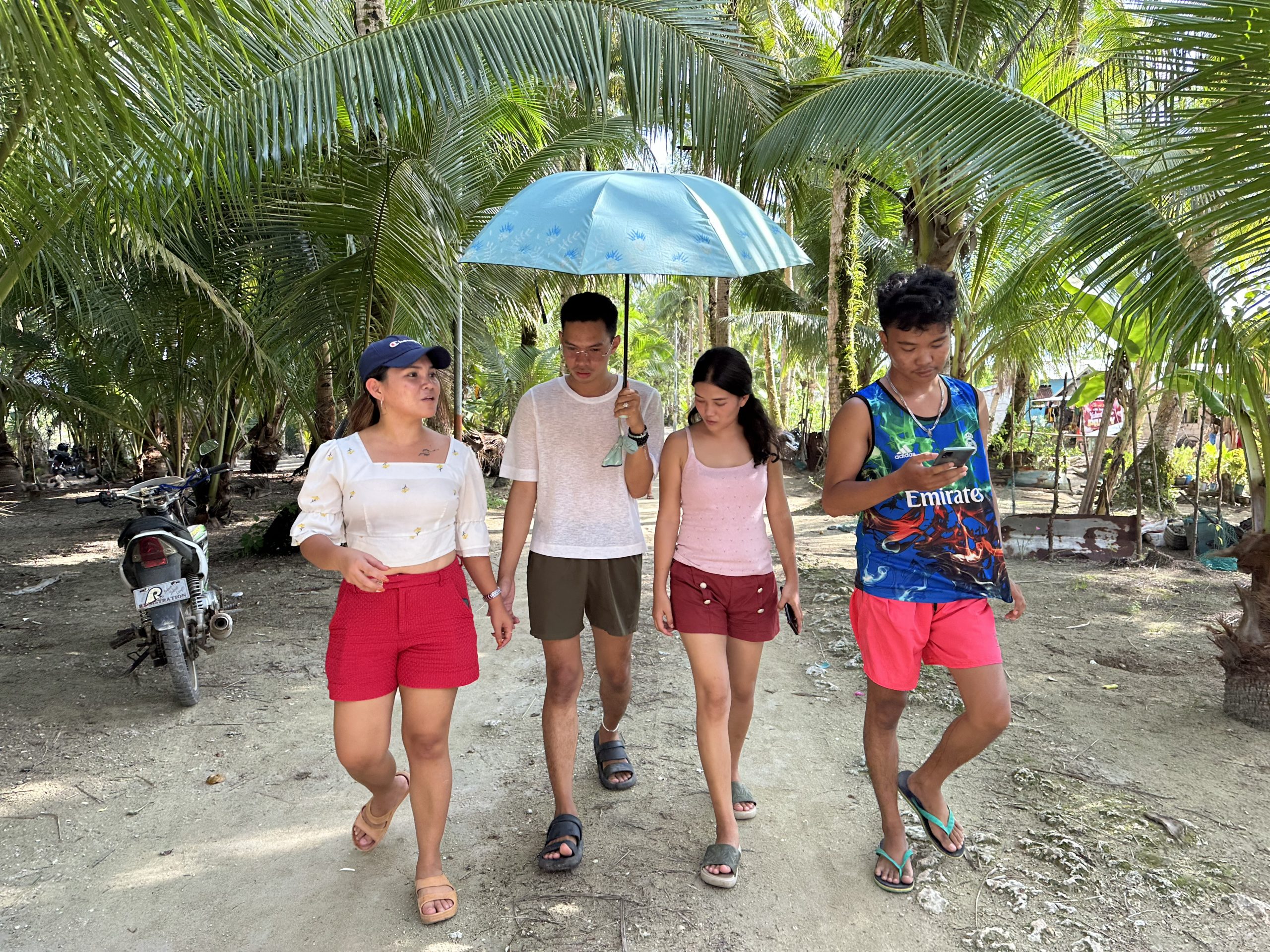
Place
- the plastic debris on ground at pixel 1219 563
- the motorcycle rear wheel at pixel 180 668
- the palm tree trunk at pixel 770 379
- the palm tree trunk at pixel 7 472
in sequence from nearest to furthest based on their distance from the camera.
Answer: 1. the motorcycle rear wheel at pixel 180 668
2. the plastic debris on ground at pixel 1219 563
3. the palm tree trunk at pixel 7 472
4. the palm tree trunk at pixel 770 379

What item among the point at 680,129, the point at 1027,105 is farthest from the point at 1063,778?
the point at 680,129

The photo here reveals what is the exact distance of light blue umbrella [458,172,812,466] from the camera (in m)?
2.90

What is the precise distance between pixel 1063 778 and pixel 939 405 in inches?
77.2

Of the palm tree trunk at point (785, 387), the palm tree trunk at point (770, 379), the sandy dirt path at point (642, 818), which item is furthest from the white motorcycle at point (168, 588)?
the palm tree trunk at point (785, 387)

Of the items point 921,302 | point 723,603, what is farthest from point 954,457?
point 723,603

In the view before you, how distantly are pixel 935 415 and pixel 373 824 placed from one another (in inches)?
96.2

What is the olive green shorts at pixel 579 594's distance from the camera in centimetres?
315

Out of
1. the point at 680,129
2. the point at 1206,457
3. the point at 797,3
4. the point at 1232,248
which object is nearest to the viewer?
the point at 1232,248

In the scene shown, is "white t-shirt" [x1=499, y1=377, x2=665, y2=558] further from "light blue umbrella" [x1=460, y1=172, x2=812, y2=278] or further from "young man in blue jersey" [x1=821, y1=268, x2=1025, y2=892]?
"young man in blue jersey" [x1=821, y1=268, x2=1025, y2=892]

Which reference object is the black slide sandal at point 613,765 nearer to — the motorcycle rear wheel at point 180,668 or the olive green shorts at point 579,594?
the olive green shorts at point 579,594

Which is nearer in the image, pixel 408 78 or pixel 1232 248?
pixel 1232 248

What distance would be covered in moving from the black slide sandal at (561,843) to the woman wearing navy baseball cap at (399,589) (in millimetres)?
345

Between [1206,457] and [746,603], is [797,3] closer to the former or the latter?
[1206,457]

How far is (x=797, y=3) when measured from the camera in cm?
1967
